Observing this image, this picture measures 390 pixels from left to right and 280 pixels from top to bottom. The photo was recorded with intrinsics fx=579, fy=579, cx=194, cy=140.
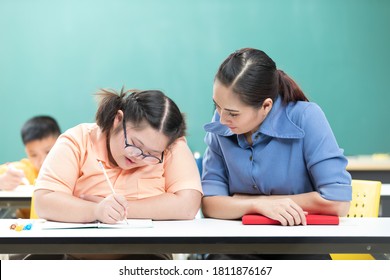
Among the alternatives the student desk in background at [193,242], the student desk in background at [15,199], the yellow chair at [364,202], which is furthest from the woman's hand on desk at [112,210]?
the student desk in background at [15,199]

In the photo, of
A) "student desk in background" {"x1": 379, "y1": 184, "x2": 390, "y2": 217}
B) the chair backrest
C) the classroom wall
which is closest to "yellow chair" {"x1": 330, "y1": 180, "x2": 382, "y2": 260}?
the chair backrest

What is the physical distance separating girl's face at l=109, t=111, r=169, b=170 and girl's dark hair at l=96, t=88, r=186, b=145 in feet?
0.06

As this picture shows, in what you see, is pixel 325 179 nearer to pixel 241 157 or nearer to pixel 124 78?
pixel 241 157

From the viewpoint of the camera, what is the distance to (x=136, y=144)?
5.92ft

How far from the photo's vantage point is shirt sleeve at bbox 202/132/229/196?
6.68 feet

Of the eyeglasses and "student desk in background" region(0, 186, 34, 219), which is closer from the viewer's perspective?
the eyeglasses

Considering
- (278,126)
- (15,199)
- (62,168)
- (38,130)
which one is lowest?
(15,199)

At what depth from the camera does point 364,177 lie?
13.4ft

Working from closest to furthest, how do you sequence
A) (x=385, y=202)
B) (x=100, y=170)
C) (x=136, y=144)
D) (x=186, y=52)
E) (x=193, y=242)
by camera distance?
(x=193, y=242)
(x=136, y=144)
(x=100, y=170)
(x=385, y=202)
(x=186, y=52)

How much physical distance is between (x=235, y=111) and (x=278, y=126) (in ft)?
0.58

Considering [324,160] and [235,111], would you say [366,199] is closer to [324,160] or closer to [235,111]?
[324,160]

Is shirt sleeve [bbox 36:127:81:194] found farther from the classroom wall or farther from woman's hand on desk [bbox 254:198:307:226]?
the classroom wall

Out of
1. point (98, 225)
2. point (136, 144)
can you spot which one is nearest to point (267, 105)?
point (136, 144)

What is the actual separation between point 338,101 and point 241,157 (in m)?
3.60
